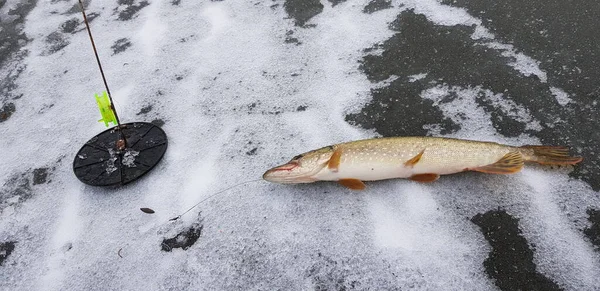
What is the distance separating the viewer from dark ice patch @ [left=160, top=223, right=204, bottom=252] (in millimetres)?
2431

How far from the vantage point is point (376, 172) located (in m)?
2.48

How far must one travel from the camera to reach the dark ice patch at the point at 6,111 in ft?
11.7

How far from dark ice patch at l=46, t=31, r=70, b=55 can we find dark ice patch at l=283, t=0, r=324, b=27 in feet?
8.10

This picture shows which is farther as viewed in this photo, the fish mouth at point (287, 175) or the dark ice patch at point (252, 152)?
the dark ice patch at point (252, 152)

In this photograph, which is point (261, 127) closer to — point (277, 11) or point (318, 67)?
point (318, 67)

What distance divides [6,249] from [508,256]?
10.1 feet

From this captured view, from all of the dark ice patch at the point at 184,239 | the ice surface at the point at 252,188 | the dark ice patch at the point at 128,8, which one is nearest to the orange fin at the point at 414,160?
the ice surface at the point at 252,188

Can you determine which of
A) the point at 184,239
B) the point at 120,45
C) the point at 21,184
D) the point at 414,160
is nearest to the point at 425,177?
the point at 414,160

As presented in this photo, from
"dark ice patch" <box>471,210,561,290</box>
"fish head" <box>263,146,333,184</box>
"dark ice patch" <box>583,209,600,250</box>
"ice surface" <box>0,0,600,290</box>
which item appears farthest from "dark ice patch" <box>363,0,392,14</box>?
"dark ice patch" <box>583,209,600,250</box>

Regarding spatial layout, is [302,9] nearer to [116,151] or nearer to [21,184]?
[116,151]

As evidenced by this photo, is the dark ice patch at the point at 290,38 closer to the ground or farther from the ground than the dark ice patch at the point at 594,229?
farther from the ground

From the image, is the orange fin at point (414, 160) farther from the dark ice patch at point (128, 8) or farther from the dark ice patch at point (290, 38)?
the dark ice patch at point (128, 8)

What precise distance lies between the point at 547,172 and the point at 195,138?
2468 mm

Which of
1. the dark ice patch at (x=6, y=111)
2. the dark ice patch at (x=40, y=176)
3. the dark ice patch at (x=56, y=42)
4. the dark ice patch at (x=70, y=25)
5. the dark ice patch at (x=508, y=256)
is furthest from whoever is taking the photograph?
the dark ice patch at (x=70, y=25)
